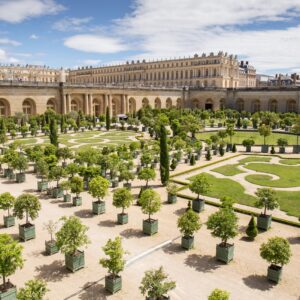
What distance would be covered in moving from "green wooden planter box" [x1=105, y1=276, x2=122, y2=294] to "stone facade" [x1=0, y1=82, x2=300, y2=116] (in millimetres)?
52319

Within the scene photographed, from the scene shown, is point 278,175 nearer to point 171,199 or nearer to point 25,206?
point 171,199

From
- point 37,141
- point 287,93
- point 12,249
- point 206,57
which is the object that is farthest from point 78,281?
point 206,57

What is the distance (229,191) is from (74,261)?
12.7m

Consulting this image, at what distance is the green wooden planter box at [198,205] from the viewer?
1930 cm

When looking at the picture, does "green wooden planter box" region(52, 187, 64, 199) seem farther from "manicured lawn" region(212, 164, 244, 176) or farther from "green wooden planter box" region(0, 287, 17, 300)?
"manicured lawn" region(212, 164, 244, 176)

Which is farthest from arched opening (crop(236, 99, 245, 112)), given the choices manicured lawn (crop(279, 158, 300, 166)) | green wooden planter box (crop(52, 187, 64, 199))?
green wooden planter box (crop(52, 187, 64, 199))

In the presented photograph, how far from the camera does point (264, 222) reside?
1691 centimetres

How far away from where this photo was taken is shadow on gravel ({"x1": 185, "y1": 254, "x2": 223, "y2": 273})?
13.1 metres

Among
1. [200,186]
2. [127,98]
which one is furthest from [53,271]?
[127,98]

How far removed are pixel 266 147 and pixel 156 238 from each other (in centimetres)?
2448

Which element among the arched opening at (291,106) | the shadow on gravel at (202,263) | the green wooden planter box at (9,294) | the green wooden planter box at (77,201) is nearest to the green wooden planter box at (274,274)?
the shadow on gravel at (202,263)

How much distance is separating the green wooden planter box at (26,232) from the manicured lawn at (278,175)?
15618 mm

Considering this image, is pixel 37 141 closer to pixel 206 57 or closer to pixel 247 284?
pixel 247 284

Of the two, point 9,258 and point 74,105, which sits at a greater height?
point 74,105
